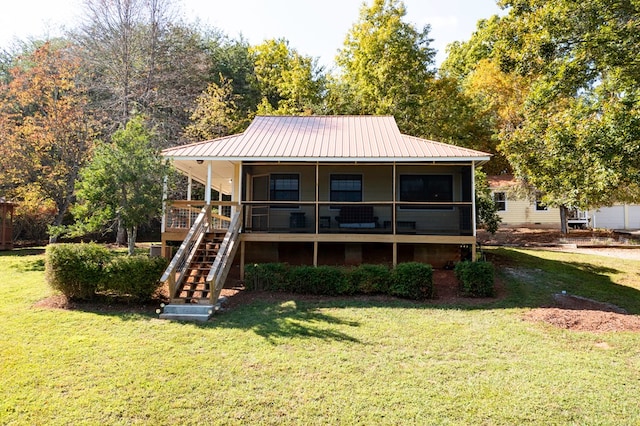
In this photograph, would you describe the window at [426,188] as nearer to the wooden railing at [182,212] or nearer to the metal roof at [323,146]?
the metal roof at [323,146]

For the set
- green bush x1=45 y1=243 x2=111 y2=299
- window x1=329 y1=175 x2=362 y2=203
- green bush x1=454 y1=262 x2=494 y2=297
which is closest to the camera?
green bush x1=45 y1=243 x2=111 y2=299

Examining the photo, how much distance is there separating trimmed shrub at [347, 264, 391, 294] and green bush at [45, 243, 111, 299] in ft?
19.1

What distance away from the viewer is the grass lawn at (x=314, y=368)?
453 cm

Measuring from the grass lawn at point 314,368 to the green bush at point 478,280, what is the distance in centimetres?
94

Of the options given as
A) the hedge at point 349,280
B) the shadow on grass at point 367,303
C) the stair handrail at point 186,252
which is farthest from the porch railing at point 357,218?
the hedge at point 349,280

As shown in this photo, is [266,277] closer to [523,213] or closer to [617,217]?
[523,213]

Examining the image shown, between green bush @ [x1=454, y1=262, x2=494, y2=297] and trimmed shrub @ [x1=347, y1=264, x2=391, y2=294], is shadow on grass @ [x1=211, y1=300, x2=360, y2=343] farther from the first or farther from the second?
green bush @ [x1=454, y1=262, x2=494, y2=297]

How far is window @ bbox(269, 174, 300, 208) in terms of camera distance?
46.5 feet

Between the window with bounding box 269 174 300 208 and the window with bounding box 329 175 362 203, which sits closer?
the window with bounding box 329 175 362 203

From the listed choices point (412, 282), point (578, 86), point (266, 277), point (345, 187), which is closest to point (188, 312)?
point (266, 277)

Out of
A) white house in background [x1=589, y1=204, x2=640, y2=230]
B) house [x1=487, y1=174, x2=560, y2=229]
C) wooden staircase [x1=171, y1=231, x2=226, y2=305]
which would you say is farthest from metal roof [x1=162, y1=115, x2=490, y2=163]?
white house in background [x1=589, y1=204, x2=640, y2=230]

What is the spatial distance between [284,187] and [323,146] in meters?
2.54

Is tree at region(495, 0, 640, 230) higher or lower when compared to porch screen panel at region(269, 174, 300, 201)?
higher

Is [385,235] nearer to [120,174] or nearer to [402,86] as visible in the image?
[120,174]
